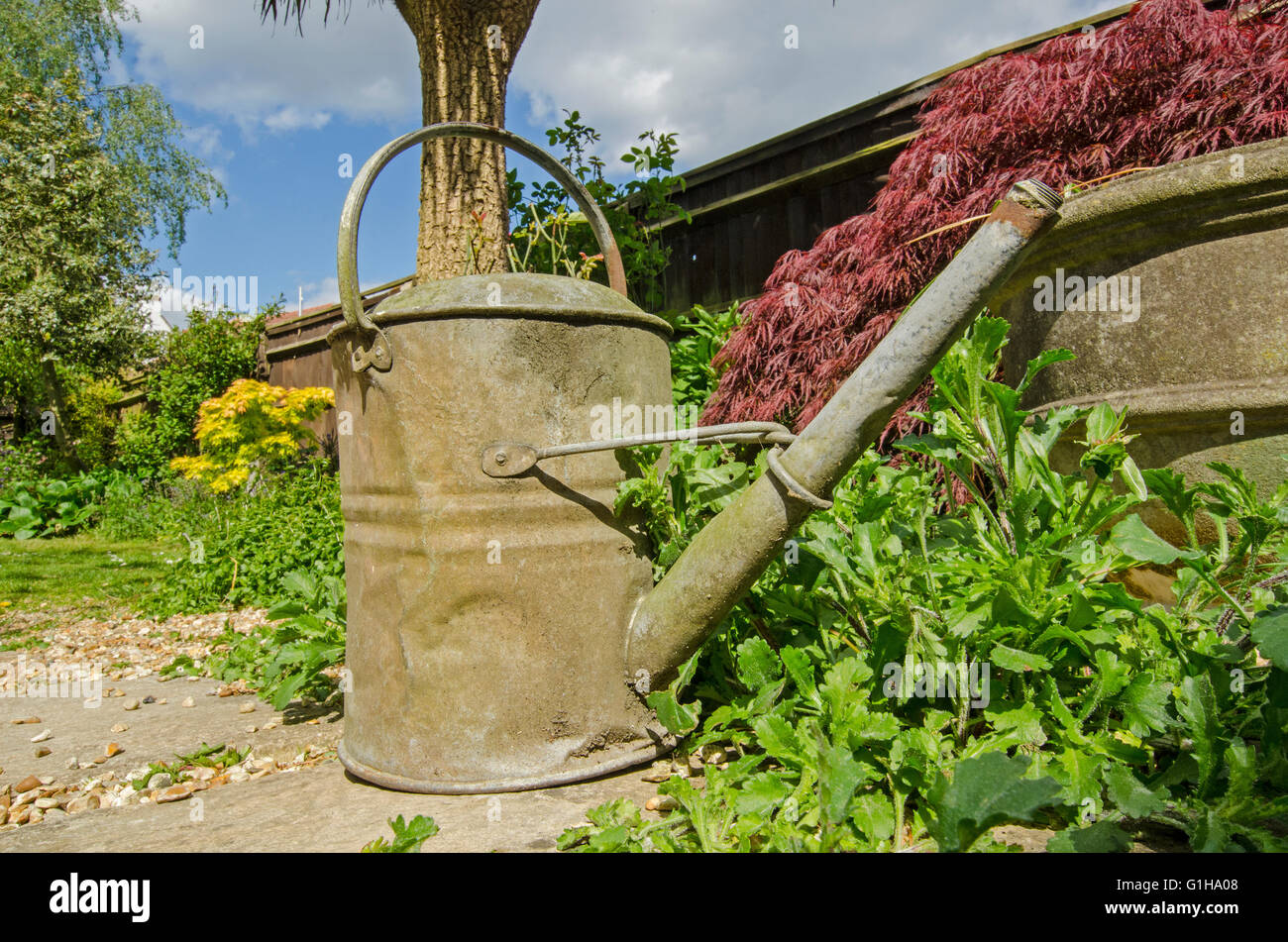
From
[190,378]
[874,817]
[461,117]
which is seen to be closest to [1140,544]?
[874,817]

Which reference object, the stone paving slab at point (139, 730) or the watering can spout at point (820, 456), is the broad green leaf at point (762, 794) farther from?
the stone paving slab at point (139, 730)

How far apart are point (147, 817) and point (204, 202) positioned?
16.2 meters

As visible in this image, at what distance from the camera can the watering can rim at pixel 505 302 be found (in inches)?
63.4

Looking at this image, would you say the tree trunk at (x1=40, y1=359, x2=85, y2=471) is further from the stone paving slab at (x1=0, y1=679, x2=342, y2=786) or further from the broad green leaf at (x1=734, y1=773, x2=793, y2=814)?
the broad green leaf at (x1=734, y1=773, x2=793, y2=814)

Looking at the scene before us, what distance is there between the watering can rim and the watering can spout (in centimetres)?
51

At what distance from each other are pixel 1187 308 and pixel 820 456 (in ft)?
3.44

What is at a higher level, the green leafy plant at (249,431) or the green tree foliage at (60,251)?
the green tree foliage at (60,251)

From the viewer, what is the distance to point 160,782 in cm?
188

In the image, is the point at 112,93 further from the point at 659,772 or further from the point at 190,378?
the point at 659,772

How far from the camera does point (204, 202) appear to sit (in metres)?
14.9

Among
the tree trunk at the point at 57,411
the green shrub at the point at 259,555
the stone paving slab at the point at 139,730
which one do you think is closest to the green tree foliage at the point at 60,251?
the tree trunk at the point at 57,411
